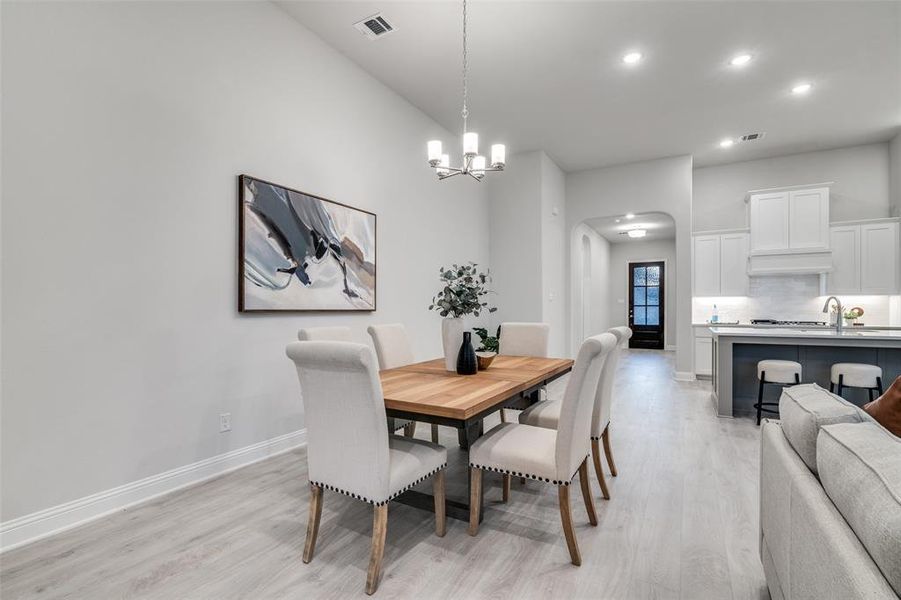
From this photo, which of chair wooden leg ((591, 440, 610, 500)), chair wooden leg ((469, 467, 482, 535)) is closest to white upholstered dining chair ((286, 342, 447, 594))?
chair wooden leg ((469, 467, 482, 535))

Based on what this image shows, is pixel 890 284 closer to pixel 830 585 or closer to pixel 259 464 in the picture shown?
pixel 830 585

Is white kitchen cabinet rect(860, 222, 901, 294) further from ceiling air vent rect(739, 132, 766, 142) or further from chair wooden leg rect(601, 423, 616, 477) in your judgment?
chair wooden leg rect(601, 423, 616, 477)

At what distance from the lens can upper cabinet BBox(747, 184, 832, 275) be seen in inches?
220

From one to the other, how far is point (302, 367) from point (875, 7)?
4.60 metres

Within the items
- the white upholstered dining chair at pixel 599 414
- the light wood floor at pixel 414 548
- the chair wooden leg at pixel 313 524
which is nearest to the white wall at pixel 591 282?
the white upholstered dining chair at pixel 599 414

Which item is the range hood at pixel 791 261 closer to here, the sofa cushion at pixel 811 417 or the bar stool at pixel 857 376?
the bar stool at pixel 857 376

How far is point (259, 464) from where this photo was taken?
2.95 meters

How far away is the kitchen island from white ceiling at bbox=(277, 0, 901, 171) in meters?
2.44

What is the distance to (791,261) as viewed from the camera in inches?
226

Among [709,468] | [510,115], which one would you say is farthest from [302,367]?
[510,115]

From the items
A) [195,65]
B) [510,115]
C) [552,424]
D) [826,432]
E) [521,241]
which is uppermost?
[510,115]

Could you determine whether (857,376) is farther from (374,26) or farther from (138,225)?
(138,225)

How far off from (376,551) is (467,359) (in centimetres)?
109

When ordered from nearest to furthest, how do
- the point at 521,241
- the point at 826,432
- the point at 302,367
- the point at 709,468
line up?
1. the point at 826,432
2. the point at 302,367
3. the point at 709,468
4. the point at 521,241
